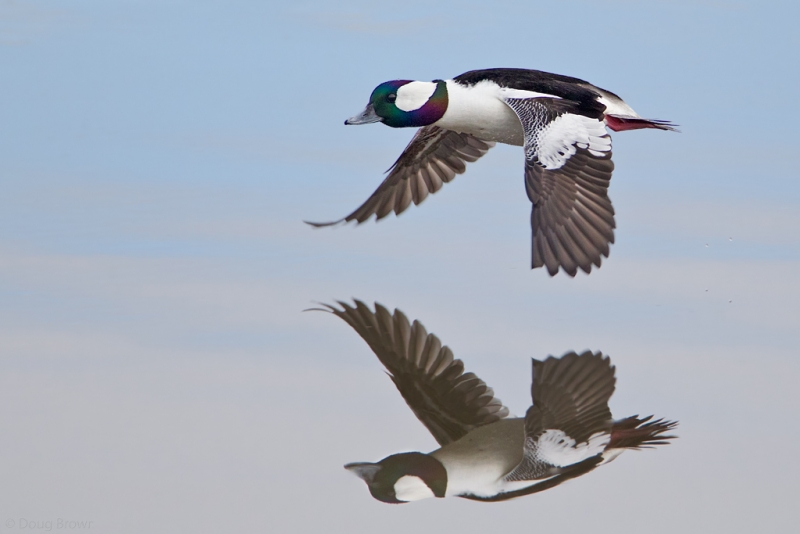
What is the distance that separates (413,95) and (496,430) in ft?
10.8

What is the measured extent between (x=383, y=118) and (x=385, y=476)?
145 inches

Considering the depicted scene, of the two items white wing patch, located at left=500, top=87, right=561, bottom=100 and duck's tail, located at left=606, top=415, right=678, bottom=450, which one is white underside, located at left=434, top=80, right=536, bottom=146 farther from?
duck's tail, located at left=606, top=415, right=678, bottom=450

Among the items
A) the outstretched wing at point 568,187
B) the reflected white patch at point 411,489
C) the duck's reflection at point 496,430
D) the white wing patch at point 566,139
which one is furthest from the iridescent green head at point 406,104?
the reflected white patch at point 411,489

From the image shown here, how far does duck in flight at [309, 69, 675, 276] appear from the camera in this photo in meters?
5.22

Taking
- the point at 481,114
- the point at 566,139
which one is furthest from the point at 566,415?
the point at 481,114

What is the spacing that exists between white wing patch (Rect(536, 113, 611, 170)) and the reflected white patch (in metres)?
2.29

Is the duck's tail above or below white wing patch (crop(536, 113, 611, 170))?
below

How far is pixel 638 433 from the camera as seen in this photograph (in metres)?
4.08

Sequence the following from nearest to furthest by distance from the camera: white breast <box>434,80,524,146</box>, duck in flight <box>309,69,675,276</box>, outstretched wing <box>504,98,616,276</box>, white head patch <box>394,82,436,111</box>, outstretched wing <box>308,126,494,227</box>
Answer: outstretched wing <box>504,98,616,276</box> → duck in flight <box>309,69,675,276</box> → white breast <box>434,80,524,146</box> → white head patch <box>394,82,436,111</box> → outstretched wing <box>308,126,494,227</box>

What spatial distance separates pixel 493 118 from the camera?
662 centimetres

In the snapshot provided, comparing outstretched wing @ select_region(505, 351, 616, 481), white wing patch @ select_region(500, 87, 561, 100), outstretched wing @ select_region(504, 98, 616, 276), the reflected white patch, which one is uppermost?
white wing patch @ select_region(500, 87, 561, 100)

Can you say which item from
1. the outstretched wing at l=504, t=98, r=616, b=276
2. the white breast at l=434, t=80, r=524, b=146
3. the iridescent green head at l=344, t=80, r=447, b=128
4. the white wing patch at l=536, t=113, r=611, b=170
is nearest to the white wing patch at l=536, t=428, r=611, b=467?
the outstretched wing at l=504, t=98, r=616, b=276

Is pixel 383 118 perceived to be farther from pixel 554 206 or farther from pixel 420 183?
pixel 554 206

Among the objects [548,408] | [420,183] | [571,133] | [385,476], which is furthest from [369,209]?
[385,476]
